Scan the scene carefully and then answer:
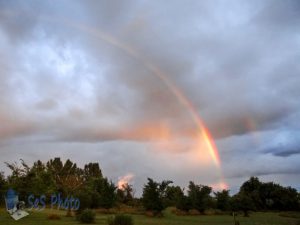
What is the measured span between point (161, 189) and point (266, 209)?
2023 inches

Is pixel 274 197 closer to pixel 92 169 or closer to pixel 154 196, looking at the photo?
pixel 154 196

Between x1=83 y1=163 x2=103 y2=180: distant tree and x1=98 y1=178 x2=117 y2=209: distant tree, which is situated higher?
x1=83 y1=163 x2=103 y2=180: distant tree

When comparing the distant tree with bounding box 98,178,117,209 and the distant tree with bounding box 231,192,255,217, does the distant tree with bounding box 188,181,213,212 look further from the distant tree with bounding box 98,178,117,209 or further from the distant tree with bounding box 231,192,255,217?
the distant tree with bounding box 98,178,117,209

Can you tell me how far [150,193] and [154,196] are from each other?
41.3 inches

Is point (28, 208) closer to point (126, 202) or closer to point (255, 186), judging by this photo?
point (126, 202)

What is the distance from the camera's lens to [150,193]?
7906 centimetres

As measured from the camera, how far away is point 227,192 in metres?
98.0

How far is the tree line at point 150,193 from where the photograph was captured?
64.6m

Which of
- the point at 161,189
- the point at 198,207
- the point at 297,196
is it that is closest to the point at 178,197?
the point at 198,207

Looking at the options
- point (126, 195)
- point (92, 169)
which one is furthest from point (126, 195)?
point (92, 169)

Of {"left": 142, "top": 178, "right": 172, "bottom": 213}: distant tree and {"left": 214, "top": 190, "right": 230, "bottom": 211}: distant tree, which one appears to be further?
{"left": 214, "top": 190, "right": 230, "bottom": 211}: distant tree

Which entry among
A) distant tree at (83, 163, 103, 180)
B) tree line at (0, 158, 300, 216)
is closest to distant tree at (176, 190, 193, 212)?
tree line at (0, 158, 300, 216)

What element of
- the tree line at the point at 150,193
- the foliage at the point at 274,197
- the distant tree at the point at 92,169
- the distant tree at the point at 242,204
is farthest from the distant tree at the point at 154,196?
the distant tree at the point at 92,169

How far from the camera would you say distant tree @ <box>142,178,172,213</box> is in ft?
253
